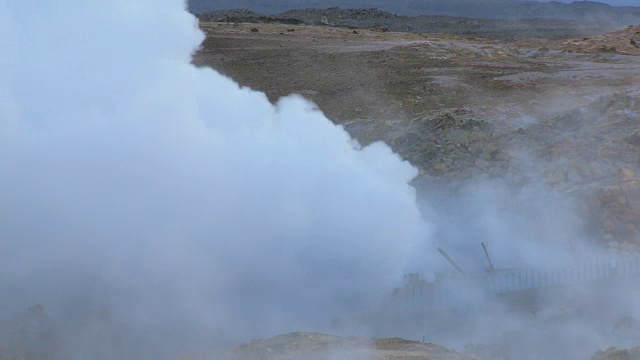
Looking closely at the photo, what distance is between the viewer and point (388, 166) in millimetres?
15969

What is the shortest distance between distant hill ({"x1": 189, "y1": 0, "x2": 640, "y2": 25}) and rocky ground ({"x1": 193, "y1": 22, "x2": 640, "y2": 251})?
63.0 feet

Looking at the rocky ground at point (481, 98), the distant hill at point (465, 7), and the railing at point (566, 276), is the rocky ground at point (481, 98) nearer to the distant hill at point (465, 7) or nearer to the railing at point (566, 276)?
the railing at point (566, 276)

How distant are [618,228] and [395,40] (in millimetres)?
23069

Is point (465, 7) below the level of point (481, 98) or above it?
above

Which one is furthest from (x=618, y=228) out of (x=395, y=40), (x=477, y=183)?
(x=395, y=40)

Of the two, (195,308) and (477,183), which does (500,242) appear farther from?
(195,308)

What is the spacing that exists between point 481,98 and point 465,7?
39.9m

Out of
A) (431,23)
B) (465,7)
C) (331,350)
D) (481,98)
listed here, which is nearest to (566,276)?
(331,350)

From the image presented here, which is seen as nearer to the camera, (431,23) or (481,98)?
(481,98)

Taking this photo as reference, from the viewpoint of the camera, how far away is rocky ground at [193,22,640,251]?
622 inches

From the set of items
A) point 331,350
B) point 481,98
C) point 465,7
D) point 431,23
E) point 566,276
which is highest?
point 465,7

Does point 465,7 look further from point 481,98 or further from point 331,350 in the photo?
point 331,350

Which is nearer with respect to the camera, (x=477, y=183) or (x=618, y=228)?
(x=618, y=228)

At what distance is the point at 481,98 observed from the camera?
23.9 meters
